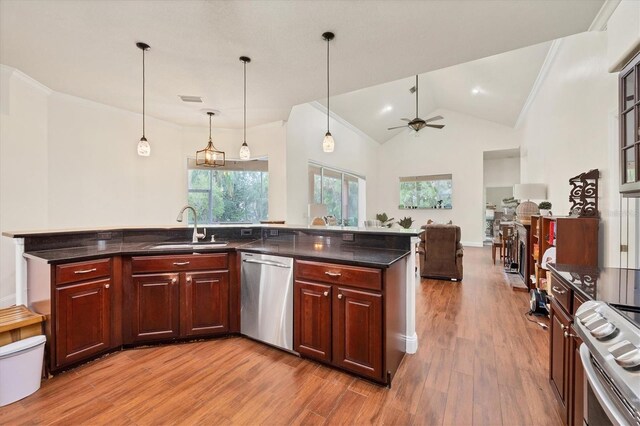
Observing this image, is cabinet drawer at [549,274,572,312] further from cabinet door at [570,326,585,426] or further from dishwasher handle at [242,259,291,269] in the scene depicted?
dishwasher handle at [242,259,291,269]

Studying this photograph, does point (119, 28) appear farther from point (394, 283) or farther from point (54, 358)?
point (394, 283)

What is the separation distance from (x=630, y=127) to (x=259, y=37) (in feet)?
9.19

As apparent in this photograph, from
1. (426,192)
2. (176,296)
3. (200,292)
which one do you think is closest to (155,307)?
(176,296)

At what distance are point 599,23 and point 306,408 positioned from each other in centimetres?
378

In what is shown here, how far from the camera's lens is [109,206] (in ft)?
14.7

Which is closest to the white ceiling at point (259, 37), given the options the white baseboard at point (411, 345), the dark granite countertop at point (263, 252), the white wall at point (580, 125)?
the white wall at point (580, 125)

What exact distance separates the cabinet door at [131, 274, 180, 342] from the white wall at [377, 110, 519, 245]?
838 centimetres

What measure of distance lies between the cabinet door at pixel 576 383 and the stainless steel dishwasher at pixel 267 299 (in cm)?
177

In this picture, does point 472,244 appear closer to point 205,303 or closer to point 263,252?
point 263,252

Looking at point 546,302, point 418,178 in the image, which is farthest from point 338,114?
point 546,302

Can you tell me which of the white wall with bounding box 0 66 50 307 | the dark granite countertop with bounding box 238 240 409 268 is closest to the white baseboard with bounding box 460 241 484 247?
the dark granite countertop with bounding box 238 240 409 268

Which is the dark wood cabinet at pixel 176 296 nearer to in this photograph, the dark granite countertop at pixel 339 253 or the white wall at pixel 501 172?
the dark granite countertop at pixel 339 253

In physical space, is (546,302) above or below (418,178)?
below

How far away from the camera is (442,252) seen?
473cm
